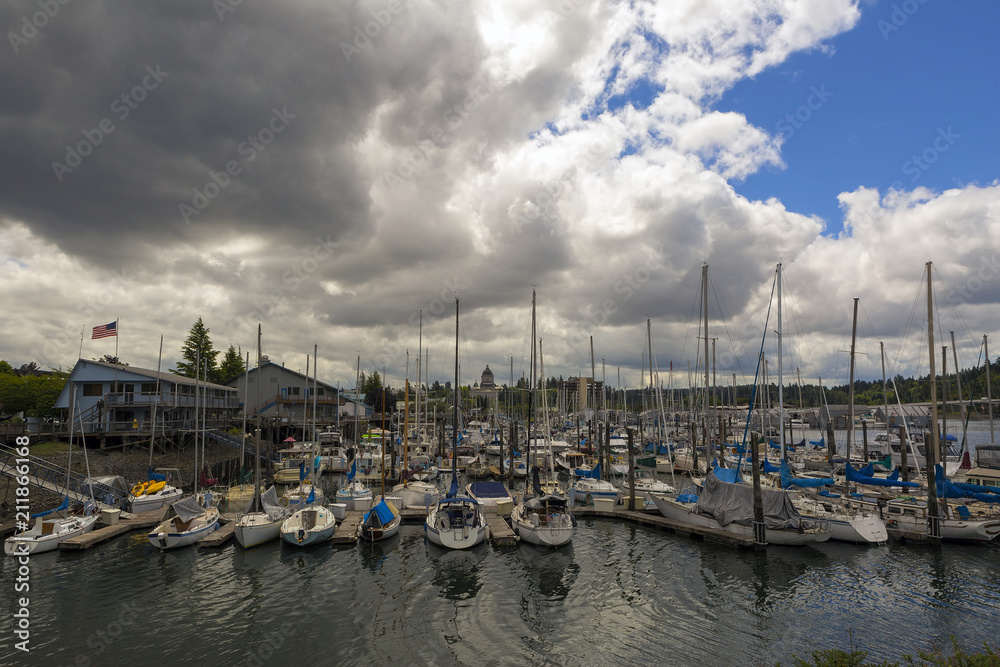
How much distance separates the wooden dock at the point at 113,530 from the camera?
27.3m

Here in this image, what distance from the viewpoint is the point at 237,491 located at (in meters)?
38.3

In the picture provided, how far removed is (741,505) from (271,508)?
27.9m

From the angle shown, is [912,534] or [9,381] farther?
[9,381]

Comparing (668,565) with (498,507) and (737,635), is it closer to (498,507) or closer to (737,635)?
(737,635)

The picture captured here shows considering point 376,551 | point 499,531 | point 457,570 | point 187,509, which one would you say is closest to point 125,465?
point 187,509

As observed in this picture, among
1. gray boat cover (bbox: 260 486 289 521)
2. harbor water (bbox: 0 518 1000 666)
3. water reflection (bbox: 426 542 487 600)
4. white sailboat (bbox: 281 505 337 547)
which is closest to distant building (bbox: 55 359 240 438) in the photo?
gray boat cover (bbox: 260 486 289 521)

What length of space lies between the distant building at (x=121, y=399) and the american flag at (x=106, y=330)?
302 inches

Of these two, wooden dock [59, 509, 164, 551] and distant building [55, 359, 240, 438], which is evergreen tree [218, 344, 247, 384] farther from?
wooden dock [59, 509, 164, 551]

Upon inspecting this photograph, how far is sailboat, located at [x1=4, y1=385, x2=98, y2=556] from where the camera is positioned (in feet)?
84.5

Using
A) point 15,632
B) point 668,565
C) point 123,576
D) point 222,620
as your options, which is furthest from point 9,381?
point 668,565

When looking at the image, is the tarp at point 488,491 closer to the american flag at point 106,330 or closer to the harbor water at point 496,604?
the harbor water at point 496,604

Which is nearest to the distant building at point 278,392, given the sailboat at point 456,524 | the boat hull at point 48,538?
the boat hull at point 48,538

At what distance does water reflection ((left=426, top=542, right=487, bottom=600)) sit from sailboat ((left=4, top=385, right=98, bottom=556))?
761 inches

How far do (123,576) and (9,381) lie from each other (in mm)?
50144
